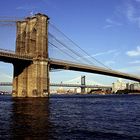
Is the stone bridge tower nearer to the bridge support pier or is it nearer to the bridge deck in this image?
the bridge support pier

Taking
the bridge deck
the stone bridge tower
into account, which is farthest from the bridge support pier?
the bridge deck

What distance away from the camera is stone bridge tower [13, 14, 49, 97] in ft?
297

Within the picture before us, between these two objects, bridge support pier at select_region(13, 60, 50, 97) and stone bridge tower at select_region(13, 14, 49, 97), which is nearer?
bridge support pier at select_region(13, 60, 50, 97)

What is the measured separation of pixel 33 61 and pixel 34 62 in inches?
17.7

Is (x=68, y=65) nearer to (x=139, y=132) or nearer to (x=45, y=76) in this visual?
(x=45, y=76)

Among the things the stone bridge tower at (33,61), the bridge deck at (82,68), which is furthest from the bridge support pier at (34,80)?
the bridge deck at (82,68)

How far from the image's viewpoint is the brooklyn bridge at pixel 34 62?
90.2m

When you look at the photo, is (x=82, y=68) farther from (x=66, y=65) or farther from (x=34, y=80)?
(x=34, y=80)

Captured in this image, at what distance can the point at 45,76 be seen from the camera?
92125 millimetres

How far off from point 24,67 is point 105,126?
71.1m

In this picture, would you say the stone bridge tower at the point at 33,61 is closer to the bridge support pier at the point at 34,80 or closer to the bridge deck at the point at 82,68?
the bridge support pier at the point at 34,80

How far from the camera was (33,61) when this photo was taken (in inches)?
3548

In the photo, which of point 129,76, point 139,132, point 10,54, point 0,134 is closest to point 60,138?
point 0,134

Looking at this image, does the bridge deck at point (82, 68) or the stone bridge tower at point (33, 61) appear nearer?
the stone bridge tower at point (33, 61)
